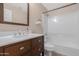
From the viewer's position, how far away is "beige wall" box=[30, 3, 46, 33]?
2.54m

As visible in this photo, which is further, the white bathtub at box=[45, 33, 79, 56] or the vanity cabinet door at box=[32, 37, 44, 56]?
the white bathtub at box=[45, 33, 79, 56]

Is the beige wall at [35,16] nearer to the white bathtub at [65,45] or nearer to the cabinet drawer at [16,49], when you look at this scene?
the white bathtub at [65,45]

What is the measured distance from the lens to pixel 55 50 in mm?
2562

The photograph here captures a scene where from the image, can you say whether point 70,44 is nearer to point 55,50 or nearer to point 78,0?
point 55,50

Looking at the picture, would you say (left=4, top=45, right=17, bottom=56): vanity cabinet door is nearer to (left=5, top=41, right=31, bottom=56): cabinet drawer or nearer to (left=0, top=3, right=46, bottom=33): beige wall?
(left=5, top=41, right=31, bottom=56): cabinet drawer

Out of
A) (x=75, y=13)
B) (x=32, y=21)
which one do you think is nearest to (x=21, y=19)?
(x=32, y=21)

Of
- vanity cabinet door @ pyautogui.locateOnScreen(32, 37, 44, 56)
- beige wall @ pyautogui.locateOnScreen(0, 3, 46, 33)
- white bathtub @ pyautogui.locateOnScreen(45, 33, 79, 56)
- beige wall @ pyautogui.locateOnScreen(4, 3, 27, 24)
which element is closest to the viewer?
vanity cabinet door @ pyautogui.locateOnScreen(32, 37, 44, 56)

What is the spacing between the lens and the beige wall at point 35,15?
2536 mm

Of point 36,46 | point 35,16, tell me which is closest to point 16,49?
point 36,46

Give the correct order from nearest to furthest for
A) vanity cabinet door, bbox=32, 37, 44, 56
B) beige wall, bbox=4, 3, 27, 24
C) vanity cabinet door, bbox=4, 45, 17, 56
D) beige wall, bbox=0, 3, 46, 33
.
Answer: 1. vanity cabinet door, bbox=4, 45, 17, 56
2. vanity cabinet door, bbox=32, 37, 44, 56
3. beige wall, bbox=4, 3, 27, 24
4. beige wall, bbox=0, 3, 46, 33

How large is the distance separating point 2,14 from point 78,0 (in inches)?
55.2

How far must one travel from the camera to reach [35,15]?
2.65 m

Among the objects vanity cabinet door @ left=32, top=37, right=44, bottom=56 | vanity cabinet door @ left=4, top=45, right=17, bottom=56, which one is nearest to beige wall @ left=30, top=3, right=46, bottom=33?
vanity cabinet door @ left=32, top=37, right=44, bottom=56

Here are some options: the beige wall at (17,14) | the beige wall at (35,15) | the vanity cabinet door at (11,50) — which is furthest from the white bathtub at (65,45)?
the vanity cabinet door at (11,50)
